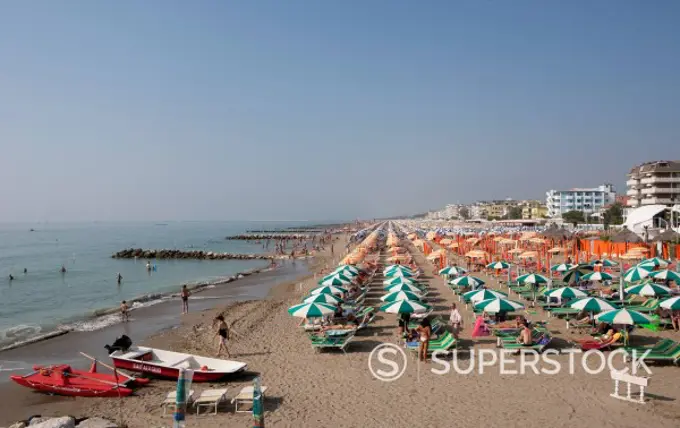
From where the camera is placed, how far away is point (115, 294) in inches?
1219

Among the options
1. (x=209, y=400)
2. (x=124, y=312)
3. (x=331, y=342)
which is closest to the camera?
(x=209, y=400)

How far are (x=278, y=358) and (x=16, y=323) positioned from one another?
16351 millimetres

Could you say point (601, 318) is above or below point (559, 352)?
above

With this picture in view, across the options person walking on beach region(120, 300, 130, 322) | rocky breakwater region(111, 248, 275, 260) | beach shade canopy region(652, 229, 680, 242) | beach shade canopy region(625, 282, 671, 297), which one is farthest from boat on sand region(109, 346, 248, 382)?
rocky breakwater region(111, 248, 275, 260)

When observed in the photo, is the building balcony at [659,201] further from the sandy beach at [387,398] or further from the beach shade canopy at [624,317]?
the beach shade canopy at [624,317]

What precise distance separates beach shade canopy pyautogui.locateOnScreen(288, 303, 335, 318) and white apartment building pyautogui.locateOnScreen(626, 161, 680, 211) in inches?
2388

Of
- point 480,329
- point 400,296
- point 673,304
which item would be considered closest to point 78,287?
point 400,296

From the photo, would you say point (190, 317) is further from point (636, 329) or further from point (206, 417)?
point (636, 329)

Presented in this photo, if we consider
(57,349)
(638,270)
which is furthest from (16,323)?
(638,270)

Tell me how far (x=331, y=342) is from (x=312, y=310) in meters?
1.11

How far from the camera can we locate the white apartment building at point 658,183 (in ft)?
194

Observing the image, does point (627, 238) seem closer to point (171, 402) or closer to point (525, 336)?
point (525, 336)

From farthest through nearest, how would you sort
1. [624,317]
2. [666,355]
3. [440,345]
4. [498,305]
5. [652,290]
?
[652,290] < [498,305] < [440,345] < [624,317] < [666,355]

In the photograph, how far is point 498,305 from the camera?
43.8ft
